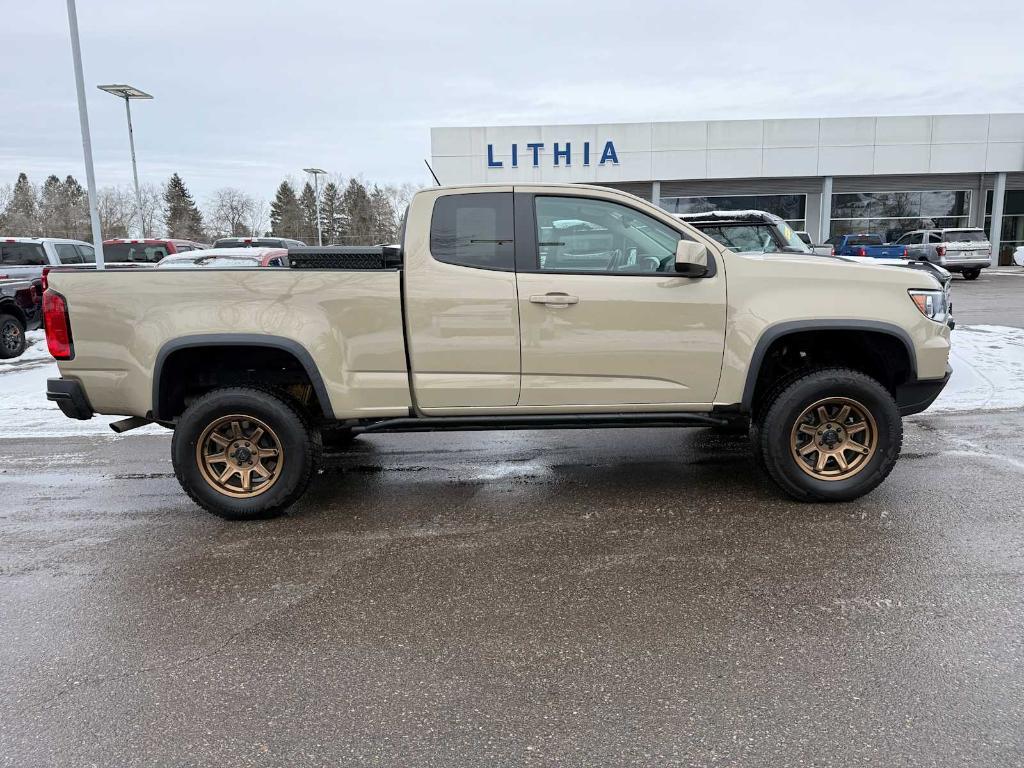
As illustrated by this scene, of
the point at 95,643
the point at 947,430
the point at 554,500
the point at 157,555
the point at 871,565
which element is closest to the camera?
the point at 95,643

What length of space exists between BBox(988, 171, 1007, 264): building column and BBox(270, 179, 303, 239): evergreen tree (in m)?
64.1

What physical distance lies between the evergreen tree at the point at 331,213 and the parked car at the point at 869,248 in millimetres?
56541

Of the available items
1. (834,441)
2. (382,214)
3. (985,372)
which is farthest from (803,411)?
(382,214)

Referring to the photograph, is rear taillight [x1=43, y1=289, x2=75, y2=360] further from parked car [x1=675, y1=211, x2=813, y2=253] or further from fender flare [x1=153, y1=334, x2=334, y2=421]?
parked car [x1=675, y1=211, x2=813, y2=253]

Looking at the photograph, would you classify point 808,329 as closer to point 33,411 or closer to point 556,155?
point 33,411

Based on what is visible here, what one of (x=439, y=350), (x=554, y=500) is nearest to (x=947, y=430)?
(x=554, y=500)

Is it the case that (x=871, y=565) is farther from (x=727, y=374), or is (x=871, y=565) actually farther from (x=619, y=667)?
(x=619, y=667)

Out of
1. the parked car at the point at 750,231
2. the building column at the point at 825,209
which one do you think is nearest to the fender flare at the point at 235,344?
the parked car at the point at 750,231

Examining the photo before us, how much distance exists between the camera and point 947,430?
6.58 metres

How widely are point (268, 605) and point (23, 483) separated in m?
3.41

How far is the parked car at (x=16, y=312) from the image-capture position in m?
12.0

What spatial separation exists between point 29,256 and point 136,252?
9613 mm

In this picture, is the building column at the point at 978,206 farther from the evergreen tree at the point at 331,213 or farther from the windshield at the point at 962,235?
the evergreen tree at the point at 331,213

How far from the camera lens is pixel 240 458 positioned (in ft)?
15.2
